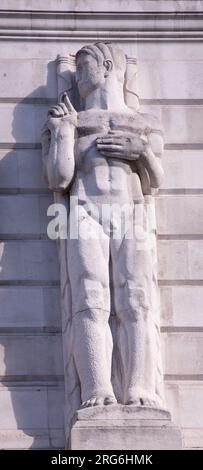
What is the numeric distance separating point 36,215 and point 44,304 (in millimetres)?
1081

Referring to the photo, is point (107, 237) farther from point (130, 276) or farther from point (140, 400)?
point (140, 400)

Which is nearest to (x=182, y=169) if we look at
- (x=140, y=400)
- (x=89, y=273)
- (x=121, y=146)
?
(x=121, y=146)

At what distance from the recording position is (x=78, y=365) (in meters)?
20.9

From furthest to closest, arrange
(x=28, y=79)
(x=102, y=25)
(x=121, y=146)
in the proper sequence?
(x=102, y=25) < (x=28, y=79) < (x=121, y=146)

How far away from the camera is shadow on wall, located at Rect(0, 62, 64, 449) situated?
2103 centimetres

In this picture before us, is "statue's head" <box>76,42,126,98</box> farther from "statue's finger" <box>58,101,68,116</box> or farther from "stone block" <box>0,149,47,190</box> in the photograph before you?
"stone block" <box>0,149,47,190</box>

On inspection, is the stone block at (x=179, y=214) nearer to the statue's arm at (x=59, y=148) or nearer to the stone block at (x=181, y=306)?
the stone block at (x=181, y=306)

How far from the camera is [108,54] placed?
22297 millimetres

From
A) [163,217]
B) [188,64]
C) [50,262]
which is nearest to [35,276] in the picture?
[50,262]

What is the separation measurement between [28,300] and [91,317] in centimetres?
99

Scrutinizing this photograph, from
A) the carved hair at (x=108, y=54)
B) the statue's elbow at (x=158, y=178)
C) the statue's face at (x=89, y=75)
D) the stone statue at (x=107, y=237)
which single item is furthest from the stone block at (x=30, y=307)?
the carved hair at (x=108, y=54)

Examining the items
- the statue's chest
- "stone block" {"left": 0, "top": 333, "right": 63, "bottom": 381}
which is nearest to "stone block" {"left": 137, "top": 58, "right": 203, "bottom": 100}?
the statue's chest

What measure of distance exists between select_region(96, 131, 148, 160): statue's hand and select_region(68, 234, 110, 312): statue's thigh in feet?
3.30

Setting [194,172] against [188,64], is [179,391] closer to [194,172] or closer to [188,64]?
[194,172]
